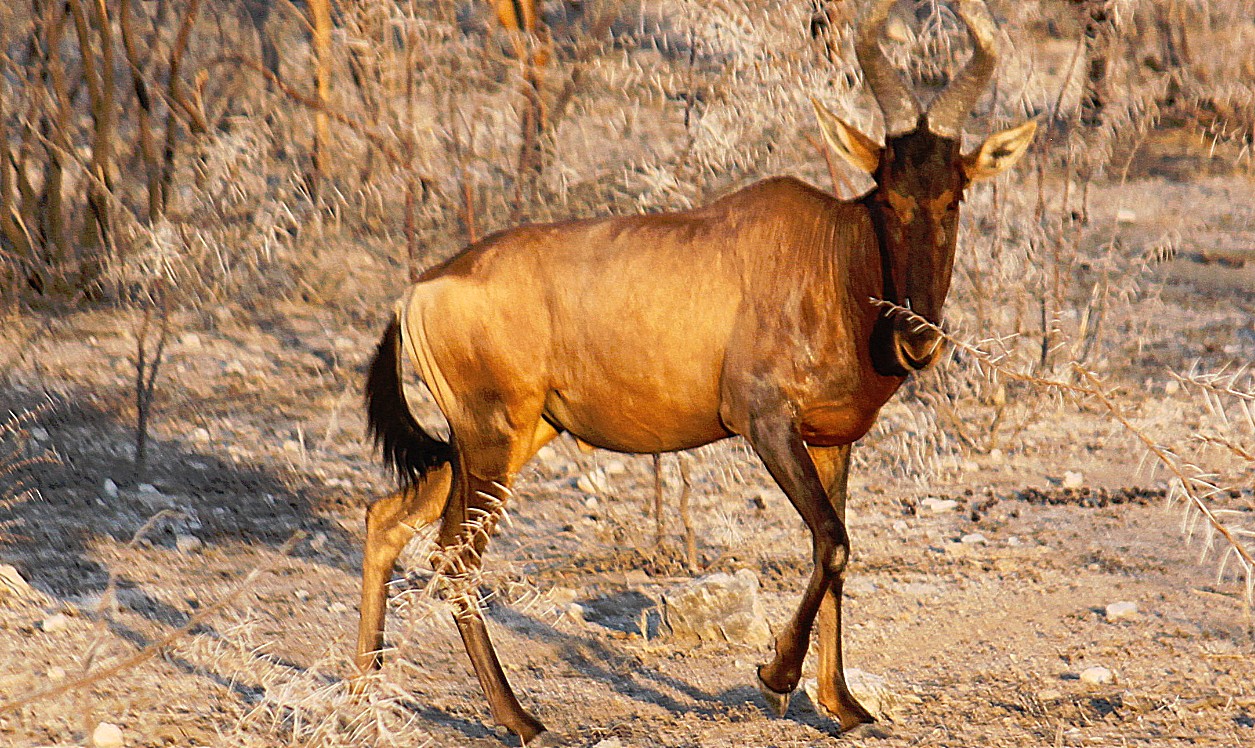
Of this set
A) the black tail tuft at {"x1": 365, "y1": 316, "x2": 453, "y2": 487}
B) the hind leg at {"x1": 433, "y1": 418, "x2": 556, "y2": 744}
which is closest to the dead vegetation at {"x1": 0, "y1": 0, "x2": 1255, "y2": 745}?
the hind leg at {"x1": 433, "y1": 418, "x2": 556, "y2": 744}

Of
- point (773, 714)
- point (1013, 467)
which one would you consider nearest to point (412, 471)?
point (773, 714)

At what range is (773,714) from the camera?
4.73 m

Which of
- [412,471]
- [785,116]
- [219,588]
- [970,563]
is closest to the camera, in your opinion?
[412,471]

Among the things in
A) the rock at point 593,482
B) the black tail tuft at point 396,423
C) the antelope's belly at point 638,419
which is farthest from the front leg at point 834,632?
the rock at point 593,482

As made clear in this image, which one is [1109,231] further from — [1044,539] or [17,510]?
[17,510]

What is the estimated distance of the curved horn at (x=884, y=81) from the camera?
4360 mm

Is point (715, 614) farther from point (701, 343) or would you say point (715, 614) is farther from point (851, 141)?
point (851, 141)

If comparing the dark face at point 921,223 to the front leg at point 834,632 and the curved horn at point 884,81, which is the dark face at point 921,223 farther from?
the front leg at point 834,632

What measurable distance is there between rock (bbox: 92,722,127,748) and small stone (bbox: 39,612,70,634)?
0.87 meters

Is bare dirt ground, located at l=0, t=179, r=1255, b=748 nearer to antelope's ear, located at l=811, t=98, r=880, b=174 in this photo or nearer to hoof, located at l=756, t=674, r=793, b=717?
hoof, located at l=756, t=674, r=793, b=717

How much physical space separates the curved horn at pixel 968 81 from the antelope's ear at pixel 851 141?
0.21m

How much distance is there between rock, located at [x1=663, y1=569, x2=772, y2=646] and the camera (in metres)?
5.32

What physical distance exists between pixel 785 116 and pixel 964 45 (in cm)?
313

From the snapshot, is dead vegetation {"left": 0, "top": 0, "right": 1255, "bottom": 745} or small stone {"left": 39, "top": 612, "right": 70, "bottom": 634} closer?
small stone {"left": 39, "top": 612, "right": 70, "bottom": 634}
